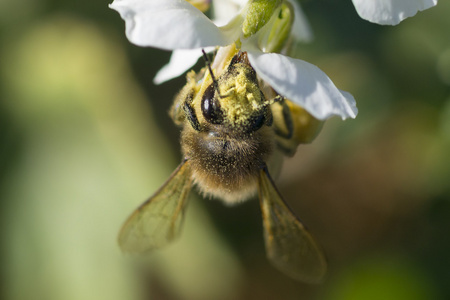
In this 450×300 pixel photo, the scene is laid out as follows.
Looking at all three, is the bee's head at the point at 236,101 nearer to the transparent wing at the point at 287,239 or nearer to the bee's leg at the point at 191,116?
the bee's leg at the point at 191,116

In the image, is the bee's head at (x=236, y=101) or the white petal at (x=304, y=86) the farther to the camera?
the bee's head at (x=236, y=101)

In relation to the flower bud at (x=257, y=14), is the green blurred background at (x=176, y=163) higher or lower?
lower

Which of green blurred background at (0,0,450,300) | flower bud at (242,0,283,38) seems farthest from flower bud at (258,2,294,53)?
green blurred background at (0,0,450,300)

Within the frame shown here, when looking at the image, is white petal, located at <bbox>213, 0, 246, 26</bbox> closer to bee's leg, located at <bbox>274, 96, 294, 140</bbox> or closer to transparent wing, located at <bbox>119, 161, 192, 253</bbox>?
bee's leg, located at <bbox>274, 96, 294, 140</bbox>

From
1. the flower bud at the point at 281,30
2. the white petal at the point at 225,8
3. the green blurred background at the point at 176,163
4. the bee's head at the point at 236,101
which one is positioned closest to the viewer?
the bee's head at the point at 236,101

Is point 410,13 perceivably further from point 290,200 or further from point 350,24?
point 290,200

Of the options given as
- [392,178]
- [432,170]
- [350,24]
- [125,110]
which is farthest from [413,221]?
[125,110]

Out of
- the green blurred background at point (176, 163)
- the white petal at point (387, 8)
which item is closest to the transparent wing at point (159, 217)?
the white petal at point (387, 8)
